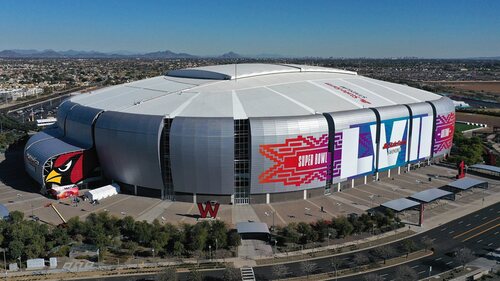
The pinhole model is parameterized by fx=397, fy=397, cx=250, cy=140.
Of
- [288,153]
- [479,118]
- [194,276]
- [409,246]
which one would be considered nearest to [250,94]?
[288,153]

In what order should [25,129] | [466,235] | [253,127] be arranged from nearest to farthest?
[466,235] → [253,127] → [25,129]

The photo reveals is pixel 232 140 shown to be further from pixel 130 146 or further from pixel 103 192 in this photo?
pixel 103 192

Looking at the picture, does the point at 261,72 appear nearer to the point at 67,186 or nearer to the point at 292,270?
the point at 67,186

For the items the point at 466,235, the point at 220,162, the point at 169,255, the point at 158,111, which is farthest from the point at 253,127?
the point at 466,235

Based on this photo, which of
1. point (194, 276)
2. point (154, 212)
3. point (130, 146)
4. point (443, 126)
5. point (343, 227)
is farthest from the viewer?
point (443, 126)

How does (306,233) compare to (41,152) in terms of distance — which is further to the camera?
(41,152)

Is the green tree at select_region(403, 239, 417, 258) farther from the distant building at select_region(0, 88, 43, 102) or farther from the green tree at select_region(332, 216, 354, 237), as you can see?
the distant building at select_region(0, 88, 43, 102)

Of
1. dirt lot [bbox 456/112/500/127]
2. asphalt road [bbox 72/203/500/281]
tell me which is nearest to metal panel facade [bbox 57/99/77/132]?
asphalt road [bbox 72/203/500/281]
